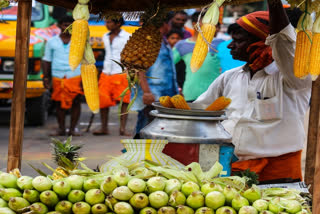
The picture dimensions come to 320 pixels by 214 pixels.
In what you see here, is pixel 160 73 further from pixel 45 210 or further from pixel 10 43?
pixel 45 210

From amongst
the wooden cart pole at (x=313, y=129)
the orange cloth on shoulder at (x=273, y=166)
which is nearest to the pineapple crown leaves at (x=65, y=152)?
the orange cloth on shoulder at (x=273, y=166)

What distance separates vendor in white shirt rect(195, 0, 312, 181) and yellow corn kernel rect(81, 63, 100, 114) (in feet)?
5.04

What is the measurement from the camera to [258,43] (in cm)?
350

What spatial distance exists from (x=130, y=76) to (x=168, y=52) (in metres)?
3.37

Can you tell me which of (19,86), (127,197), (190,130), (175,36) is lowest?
(127,197)

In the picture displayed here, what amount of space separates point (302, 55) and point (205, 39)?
47 centimetres

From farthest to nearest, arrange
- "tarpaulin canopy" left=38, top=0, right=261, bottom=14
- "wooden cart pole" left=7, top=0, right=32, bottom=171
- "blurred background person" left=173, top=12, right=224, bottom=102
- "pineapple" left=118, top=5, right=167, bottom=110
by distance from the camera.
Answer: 1. "blurred background person" left=173, top=12, right=224, bottom=102
2. "tarpaulin canopy" left=38, top=0, right=261, bottom=14
3. "pineapple" left=118, top=5, right=167, bottom=110
4. "wooden cart pole" left=7, top=0, right=32, bottom=171

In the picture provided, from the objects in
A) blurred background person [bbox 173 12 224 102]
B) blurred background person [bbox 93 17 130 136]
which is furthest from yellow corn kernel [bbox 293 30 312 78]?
blurred background person [bbox 93 17 130 136]

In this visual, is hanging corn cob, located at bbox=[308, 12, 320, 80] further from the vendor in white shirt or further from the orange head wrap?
the orange head wrap

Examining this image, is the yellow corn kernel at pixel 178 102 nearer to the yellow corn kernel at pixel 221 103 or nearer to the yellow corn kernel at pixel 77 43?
the yellow corn kernel at pixel 221 103

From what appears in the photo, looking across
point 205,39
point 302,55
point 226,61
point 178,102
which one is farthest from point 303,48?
point 226,61

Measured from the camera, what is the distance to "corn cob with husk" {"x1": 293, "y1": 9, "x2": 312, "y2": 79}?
7.10ft

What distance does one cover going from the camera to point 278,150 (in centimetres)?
340

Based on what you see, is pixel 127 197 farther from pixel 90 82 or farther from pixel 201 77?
pixel 201 77
